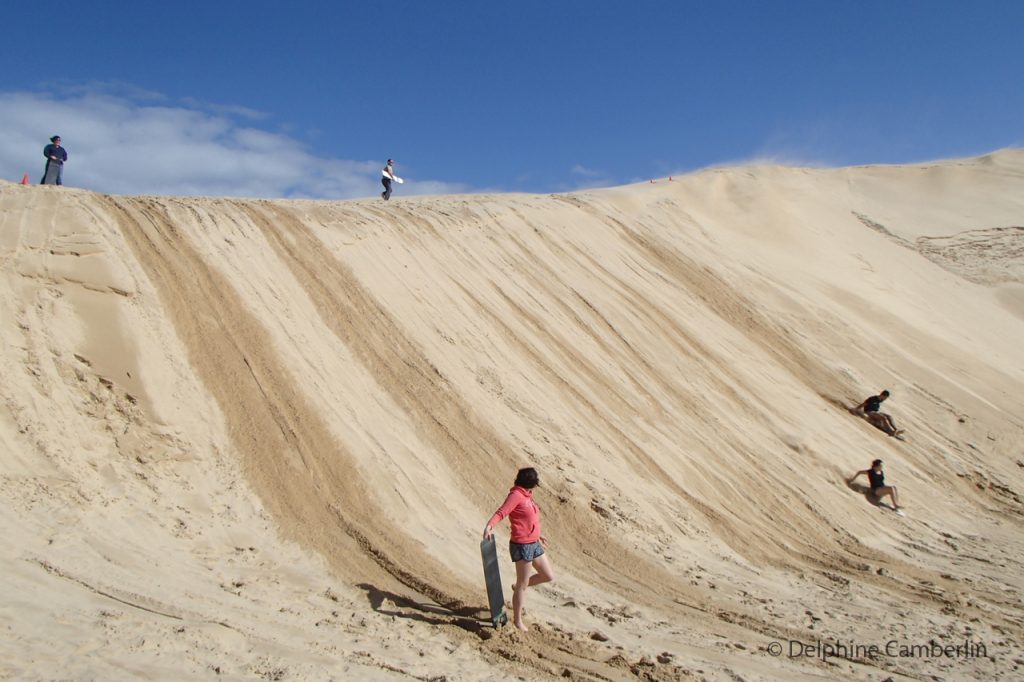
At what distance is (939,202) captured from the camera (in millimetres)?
24594

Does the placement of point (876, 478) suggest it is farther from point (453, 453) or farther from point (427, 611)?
point (427, 611)

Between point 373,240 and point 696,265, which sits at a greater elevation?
point 696,265

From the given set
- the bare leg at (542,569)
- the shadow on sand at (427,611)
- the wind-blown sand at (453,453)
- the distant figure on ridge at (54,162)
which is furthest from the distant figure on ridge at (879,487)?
the distant figure on ridge at (54,162)

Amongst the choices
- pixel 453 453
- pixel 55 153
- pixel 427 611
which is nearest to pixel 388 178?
pixel 55 153

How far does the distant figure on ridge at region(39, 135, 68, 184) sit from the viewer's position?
35.3ft

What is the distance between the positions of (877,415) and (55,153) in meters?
13.2

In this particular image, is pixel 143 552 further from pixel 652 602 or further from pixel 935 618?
pixel 935 618

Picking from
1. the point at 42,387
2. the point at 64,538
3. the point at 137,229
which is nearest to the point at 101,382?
the point at 42,387

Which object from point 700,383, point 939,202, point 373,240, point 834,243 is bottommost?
point 700,383

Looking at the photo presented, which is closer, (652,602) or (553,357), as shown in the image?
(652,602)

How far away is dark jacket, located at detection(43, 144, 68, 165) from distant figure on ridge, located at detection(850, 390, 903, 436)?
42.1 feet

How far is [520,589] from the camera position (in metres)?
5.16

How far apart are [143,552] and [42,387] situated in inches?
87.2

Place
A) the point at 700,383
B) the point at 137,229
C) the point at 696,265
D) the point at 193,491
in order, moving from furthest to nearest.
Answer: the point at 696,265
the point at 700,383
the point at 137,229
the point at 193,491
